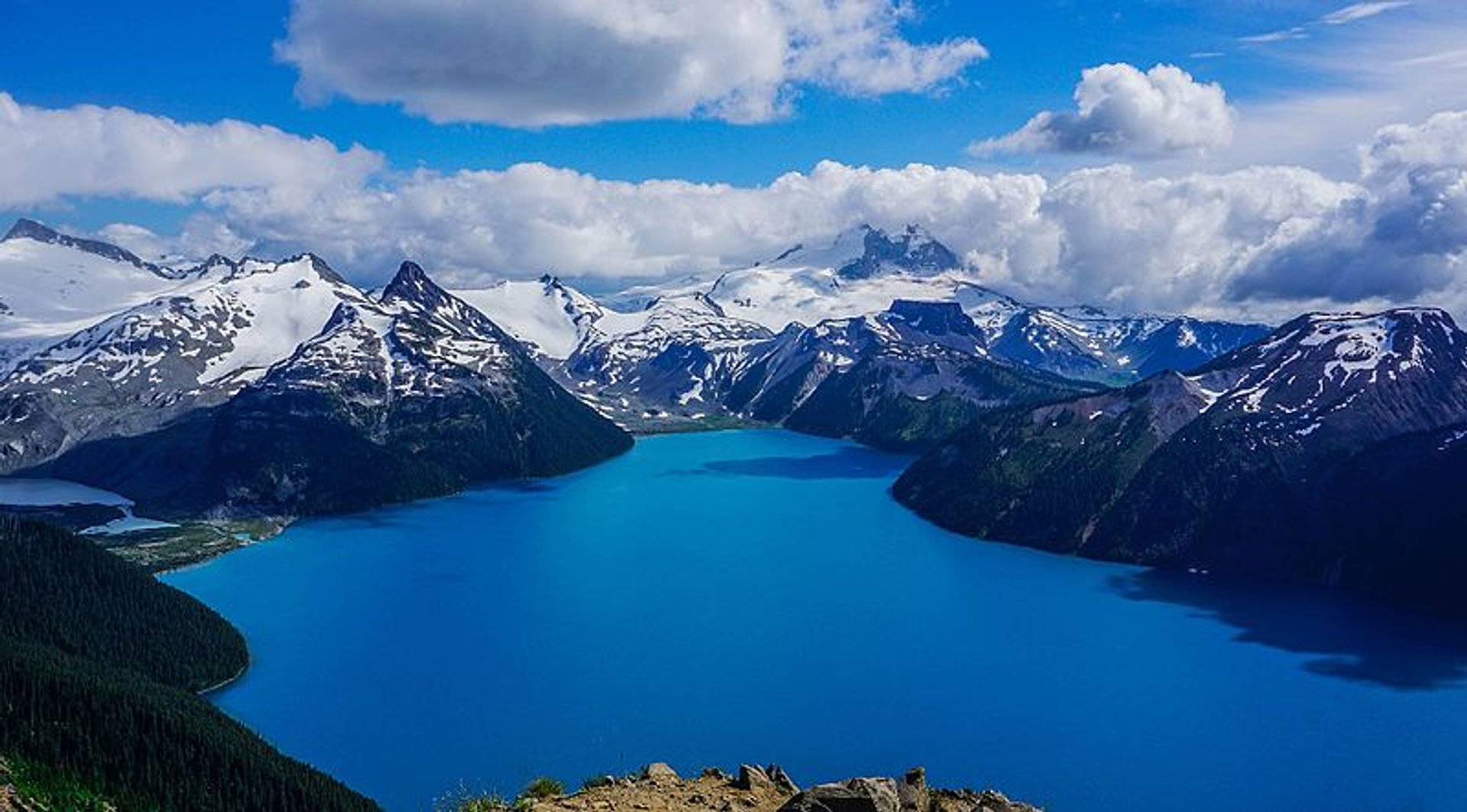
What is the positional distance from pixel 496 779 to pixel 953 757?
125 ft

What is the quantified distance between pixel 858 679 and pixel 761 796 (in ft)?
279

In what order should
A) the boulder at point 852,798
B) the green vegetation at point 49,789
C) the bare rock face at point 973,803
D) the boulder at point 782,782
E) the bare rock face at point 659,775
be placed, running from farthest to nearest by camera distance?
1. the green vegetation at point 49,789
2. the bare rock face at point 659,775
3. the boulder at point 782,782
4. the bare rock face at point 973,803
5. the boulder at point 852,798

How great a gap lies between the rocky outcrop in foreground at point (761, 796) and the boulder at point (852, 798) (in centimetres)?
2

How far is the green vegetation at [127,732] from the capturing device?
89062 millimetres

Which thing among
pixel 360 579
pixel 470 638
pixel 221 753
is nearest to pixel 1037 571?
pixel 470 638

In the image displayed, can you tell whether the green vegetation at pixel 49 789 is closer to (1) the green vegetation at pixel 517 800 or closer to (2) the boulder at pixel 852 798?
(1) the green vegetation at pixel 517 800

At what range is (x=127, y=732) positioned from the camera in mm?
94438

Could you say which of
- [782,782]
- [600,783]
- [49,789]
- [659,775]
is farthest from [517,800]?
[49,789]

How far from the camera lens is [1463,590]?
159 metres

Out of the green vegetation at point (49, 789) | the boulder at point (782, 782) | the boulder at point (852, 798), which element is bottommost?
the green vegetation at point (49, 789)

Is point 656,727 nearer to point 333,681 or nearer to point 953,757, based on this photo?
point 953,757

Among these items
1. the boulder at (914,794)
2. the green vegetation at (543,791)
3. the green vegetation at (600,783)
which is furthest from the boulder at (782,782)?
the green vegetation at (543,791)

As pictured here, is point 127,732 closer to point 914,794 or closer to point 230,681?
point 230,681

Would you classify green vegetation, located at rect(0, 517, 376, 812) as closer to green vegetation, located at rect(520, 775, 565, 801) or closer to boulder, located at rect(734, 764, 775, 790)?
green vegetation, located at rect(520, 775, 565, 801)
